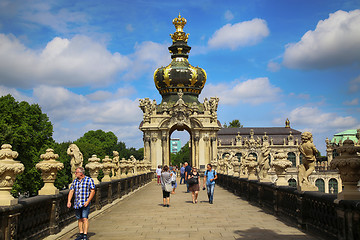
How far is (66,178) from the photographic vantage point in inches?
2079

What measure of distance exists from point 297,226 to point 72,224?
21.0 ft

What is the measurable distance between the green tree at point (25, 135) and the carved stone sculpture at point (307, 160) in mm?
30259

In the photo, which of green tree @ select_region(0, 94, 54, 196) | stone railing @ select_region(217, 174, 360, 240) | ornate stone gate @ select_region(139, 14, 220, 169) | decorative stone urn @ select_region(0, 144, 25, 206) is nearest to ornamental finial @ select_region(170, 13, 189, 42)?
ornate stone gate @ select_region(139, 14, 220, 169)

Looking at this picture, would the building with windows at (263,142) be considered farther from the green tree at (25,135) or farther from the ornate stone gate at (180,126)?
the green tree at (25,135)

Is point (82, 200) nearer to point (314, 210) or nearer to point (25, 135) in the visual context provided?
point (314, 210)

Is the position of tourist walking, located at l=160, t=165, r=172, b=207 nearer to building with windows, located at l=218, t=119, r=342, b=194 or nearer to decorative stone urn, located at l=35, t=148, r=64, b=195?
decorative stone urn, located at l=35, t=148, r=64, b=195

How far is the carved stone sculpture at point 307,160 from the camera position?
1197 cm

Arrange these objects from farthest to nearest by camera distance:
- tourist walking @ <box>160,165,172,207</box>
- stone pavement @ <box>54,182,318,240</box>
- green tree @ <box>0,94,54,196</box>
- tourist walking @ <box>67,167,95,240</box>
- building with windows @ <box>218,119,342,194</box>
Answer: building with windows @ <box>218,119,342,194</box> → green tree @ <box>0,94,54,196</box> → tourist walking @ <box>160,165,172,207</box> → stone pavement @ <box>54,182,318,240</box> → tourist walking @ <box>67,167,95,240</box>

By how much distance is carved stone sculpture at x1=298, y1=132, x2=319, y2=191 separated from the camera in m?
12.0

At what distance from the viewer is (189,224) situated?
13.0 m

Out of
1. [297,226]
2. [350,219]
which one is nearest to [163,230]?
[297,226]

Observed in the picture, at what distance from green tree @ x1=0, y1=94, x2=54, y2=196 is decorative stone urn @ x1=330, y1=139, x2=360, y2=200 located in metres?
33.1

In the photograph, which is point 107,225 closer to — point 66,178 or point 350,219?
point 350,219

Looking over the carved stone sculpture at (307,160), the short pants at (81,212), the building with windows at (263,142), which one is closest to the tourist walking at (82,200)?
the short pants at (81,212)
